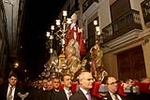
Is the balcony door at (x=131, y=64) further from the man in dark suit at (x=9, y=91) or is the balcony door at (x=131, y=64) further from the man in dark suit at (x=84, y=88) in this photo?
the man in dark suit at (x=84, y=88)

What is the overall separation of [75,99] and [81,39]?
4.72m

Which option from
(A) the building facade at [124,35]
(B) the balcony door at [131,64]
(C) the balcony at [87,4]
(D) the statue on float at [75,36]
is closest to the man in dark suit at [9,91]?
(D) the statue on float at [75,36]

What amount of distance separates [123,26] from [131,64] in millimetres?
1821

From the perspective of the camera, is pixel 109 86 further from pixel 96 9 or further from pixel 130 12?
pixel 96 9

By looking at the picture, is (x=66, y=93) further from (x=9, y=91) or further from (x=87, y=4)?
(x=87, y=4)

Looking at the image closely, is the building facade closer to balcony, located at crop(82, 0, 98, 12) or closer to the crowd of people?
balcony, located at crop(82, 0, 98, 12)

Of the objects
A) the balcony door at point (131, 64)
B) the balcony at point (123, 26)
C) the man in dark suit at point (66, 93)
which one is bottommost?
the man in dark suit at point (66, 93)

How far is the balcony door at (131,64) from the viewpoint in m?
10.7

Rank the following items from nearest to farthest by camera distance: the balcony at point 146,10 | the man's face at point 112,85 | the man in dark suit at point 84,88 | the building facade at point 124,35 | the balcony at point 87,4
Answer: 1. the man in dark suit at point 84,88
2. the man's face at point 112,85
3. the balcony at point 146,10
4. the building facade at point 124,35
5. the balcony at point 87,4

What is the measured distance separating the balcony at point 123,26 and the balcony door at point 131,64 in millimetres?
914

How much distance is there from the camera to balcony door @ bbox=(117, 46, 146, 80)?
10672mm

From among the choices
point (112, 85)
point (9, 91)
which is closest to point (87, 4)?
point (9, 91)

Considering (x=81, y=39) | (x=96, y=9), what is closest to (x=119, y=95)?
(x=81, y=39)

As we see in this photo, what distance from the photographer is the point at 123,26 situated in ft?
38.1
